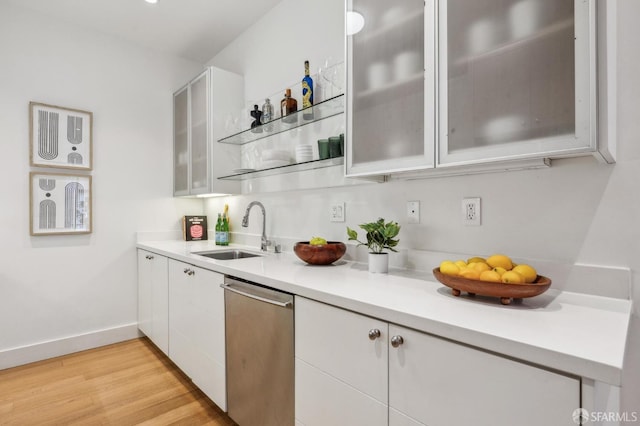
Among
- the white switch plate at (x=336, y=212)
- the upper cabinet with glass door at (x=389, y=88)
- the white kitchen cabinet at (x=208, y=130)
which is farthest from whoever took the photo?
the white kitchen cabinet at (x=208, y=130)

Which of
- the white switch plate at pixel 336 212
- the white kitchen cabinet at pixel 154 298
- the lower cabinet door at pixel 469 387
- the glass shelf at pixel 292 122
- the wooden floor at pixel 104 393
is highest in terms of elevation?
the glass shelf at pixel 292 122

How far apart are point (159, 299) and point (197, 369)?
2.56ft

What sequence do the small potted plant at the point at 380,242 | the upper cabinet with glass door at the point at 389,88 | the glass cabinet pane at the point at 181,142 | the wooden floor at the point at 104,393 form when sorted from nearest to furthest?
the upper cabinet with glass door at the point at 389,88
the small potted plant at the point at 380,242
the wooden floor at the point at 104,393
the glass cabinet pane at the point at 181,142

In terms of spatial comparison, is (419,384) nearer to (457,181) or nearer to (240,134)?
(457,181)

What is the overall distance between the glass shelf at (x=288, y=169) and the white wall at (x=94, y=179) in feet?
3.27

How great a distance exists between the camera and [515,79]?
40.3 inches

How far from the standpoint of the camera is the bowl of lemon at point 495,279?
0.94 m

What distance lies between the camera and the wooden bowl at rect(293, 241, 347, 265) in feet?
5.42

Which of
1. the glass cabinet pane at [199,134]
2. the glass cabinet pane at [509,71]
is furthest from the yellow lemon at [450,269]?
the glass cabinet pane at [199,134]

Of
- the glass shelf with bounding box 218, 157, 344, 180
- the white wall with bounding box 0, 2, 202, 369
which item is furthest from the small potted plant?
the white wall with bounding box 0, 2, 202, 369

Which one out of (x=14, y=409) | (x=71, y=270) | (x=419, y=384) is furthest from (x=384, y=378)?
(x=71, y=270)

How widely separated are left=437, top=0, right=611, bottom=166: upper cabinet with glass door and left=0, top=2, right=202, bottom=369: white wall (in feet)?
9.23

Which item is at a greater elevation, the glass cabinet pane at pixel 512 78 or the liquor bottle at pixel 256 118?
the liquor bottle at pixel 256 118

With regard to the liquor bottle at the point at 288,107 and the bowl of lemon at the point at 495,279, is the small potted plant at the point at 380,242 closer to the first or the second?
the bowl of lemon at the point at 495,279
